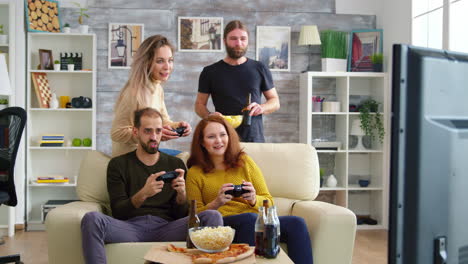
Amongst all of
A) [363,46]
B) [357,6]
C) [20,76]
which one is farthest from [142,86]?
[357,6]

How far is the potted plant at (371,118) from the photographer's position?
218 inches

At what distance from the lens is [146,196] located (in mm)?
2943

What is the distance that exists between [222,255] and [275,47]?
12.6 ft

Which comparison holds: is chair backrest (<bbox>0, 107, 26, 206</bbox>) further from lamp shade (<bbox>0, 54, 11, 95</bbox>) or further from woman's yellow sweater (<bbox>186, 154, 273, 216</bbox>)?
woman's yellow sweater (<bbox>186, 154, 273, 216</bbox>)

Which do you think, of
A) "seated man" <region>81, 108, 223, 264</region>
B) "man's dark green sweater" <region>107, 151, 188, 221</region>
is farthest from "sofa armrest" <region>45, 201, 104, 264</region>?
"man's dark green sweater" <region>107, 151, 188, 221</region>

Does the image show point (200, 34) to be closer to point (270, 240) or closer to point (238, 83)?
point (238, 83)

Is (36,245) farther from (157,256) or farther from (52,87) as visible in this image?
(157,256)

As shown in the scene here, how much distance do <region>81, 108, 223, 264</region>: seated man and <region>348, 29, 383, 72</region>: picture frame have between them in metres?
3.05

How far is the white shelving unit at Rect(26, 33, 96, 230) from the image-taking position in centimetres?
558

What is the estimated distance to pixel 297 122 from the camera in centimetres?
585

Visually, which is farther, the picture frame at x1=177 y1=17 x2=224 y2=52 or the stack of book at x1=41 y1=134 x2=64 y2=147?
the picture frame at x1=177 y1=17 x2=224 y2=52

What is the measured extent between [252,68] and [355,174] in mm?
2637

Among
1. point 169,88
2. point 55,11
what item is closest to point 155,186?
point 169,88

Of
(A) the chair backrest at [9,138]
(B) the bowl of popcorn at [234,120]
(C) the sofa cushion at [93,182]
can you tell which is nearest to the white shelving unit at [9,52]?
(A) the chair backrest at [9,138]
